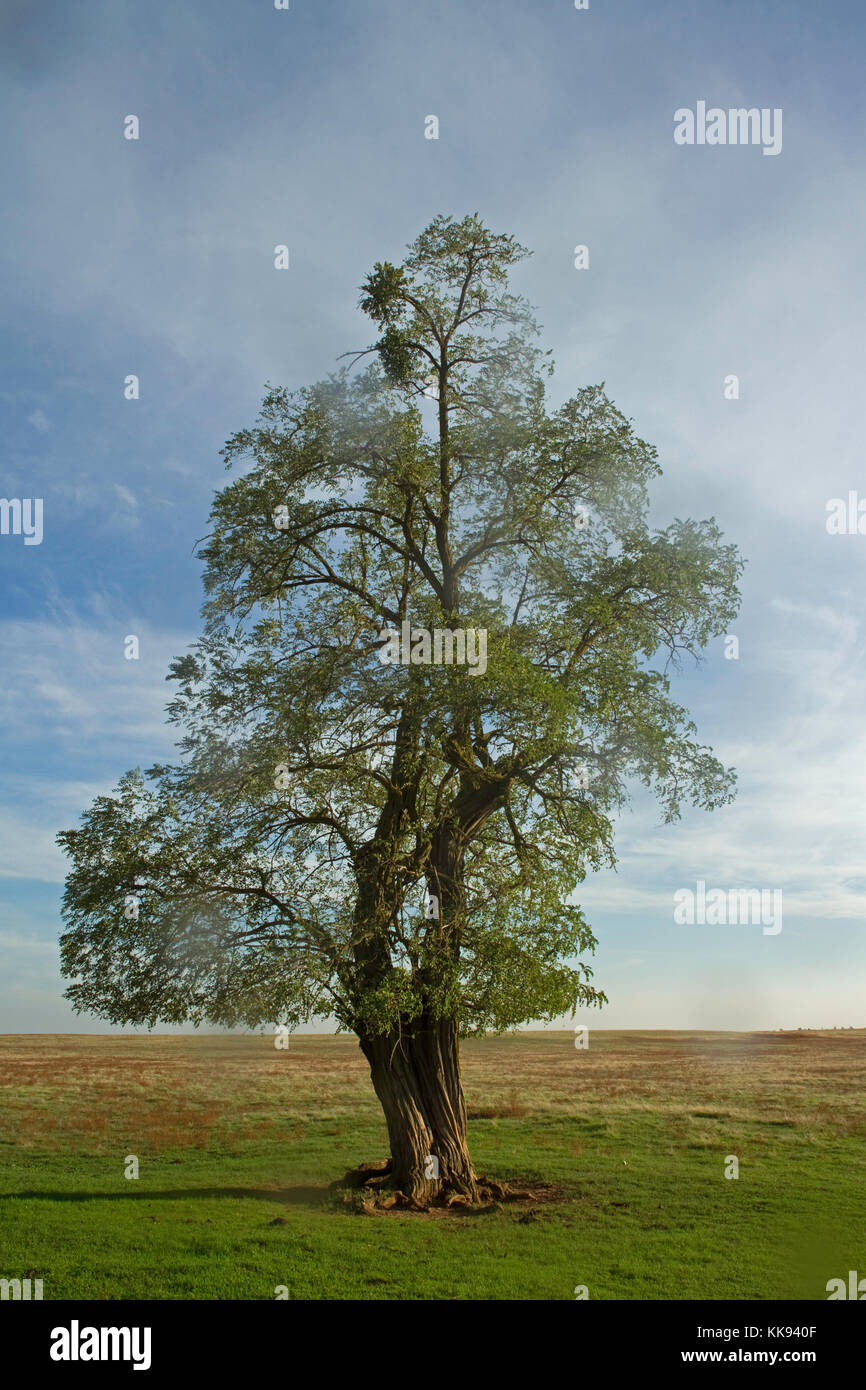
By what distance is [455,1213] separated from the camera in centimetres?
1856

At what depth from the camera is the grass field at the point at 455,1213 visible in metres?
13.6

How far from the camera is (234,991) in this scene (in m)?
18.5

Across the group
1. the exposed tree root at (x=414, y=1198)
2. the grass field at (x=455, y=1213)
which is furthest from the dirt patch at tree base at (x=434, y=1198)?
the grass field at (x=455, y=1213)

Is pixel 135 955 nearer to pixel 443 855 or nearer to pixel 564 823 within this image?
pixel 443 855

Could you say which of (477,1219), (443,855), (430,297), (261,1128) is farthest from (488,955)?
(261,1128)

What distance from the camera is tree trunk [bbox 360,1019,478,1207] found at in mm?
19422

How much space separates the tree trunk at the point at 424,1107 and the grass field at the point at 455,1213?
1.18 meters

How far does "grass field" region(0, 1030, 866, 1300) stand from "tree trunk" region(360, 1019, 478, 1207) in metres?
1.18

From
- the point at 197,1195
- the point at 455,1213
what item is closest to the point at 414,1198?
the point at 455,1213

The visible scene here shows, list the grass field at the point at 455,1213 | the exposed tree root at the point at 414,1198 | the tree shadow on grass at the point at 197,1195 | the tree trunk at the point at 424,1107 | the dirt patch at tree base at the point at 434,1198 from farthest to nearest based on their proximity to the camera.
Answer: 1. the tree shadow on grass at the point at 197,1195
2. the tree trunk at the point at 424,1107
3. the exposed tree root at the point at 414,1198
4. the dirt patch at tree base at the point at 434,1198
5. the grass field at the point at 455,1213

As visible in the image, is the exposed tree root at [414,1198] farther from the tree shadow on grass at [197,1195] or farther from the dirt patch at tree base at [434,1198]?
the tree shadow on grass at [197,1195]

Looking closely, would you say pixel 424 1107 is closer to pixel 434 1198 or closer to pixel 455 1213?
pixel 434 1198

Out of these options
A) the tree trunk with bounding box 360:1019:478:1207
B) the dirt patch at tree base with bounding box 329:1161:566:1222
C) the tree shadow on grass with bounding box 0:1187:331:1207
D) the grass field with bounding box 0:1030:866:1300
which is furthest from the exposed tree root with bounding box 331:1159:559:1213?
the tree shadow on grass with bounding box 0:1187:331:1207
